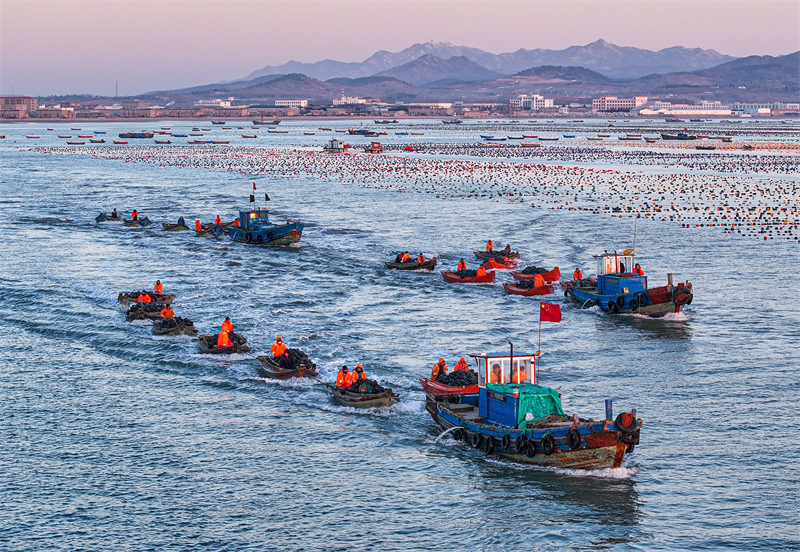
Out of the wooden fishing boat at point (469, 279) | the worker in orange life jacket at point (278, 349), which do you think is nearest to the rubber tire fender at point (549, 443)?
the worker in orange life jacket at point (278, 349)

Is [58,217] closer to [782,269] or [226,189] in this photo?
[226,189]

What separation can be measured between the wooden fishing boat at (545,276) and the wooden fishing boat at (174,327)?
25.3m

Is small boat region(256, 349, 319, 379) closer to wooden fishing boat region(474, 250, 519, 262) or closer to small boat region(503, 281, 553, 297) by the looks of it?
small boat region(503, 281, 553, 297)

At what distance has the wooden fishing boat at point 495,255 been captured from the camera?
8137 centimetres

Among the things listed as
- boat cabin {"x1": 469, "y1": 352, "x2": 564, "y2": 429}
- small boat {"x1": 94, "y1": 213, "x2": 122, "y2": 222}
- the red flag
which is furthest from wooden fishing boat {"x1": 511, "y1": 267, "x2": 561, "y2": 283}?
small boat {"x1": 94, "y1": 213, "x2": 122, "y2": 222}

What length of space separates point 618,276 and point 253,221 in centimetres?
4182

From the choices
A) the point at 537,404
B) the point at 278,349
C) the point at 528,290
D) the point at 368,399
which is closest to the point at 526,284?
the point at 528,290

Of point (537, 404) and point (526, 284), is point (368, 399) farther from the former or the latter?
point (526, 284)

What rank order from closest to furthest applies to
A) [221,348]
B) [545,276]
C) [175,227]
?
[221,348], [545,276], [175,227]

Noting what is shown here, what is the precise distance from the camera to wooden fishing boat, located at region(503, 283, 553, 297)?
69.7 metres

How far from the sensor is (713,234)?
9881 centimetres

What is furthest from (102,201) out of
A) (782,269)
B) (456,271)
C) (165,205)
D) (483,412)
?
(483,412)

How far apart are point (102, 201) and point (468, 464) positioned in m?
106

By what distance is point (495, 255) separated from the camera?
82125 mm
